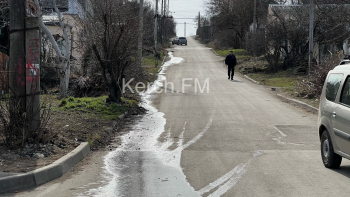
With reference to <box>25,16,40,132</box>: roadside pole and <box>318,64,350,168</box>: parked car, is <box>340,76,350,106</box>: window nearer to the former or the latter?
<box>318,64,350,168</box>: parked car

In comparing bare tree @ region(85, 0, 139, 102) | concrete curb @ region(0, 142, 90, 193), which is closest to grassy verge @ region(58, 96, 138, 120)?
bare tree @ region(85, 0, 139, 102)

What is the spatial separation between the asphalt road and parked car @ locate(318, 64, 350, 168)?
0.34 meters

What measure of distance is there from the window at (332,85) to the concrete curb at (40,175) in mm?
4582

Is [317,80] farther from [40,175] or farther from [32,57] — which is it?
[40,175]

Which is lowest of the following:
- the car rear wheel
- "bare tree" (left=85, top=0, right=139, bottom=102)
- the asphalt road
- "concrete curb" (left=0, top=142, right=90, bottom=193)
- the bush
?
the asphalt road

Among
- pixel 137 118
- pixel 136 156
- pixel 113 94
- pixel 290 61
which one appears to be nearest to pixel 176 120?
pixel 137 118

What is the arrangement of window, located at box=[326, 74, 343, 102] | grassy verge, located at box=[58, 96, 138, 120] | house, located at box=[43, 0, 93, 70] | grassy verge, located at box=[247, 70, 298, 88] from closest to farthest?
window, located at box=[326, 74, 343, 102] → grassy verge, located at box=[58, 96, 138, 120] → house, located at box=[43, 0, 93, 70] → grassy verge, located at box=[247, 70, 298, 88]

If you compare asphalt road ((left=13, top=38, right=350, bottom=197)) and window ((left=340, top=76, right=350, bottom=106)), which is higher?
window ((left=340, top=76, right=350, bottom=106))

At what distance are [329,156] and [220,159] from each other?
1.95 metres

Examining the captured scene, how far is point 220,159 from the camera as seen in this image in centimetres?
822

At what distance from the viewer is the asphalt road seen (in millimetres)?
6215

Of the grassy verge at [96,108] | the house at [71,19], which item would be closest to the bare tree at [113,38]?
the grassy verge at [96,108]


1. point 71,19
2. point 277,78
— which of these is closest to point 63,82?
point 71,19

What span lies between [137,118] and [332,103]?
754 cm
